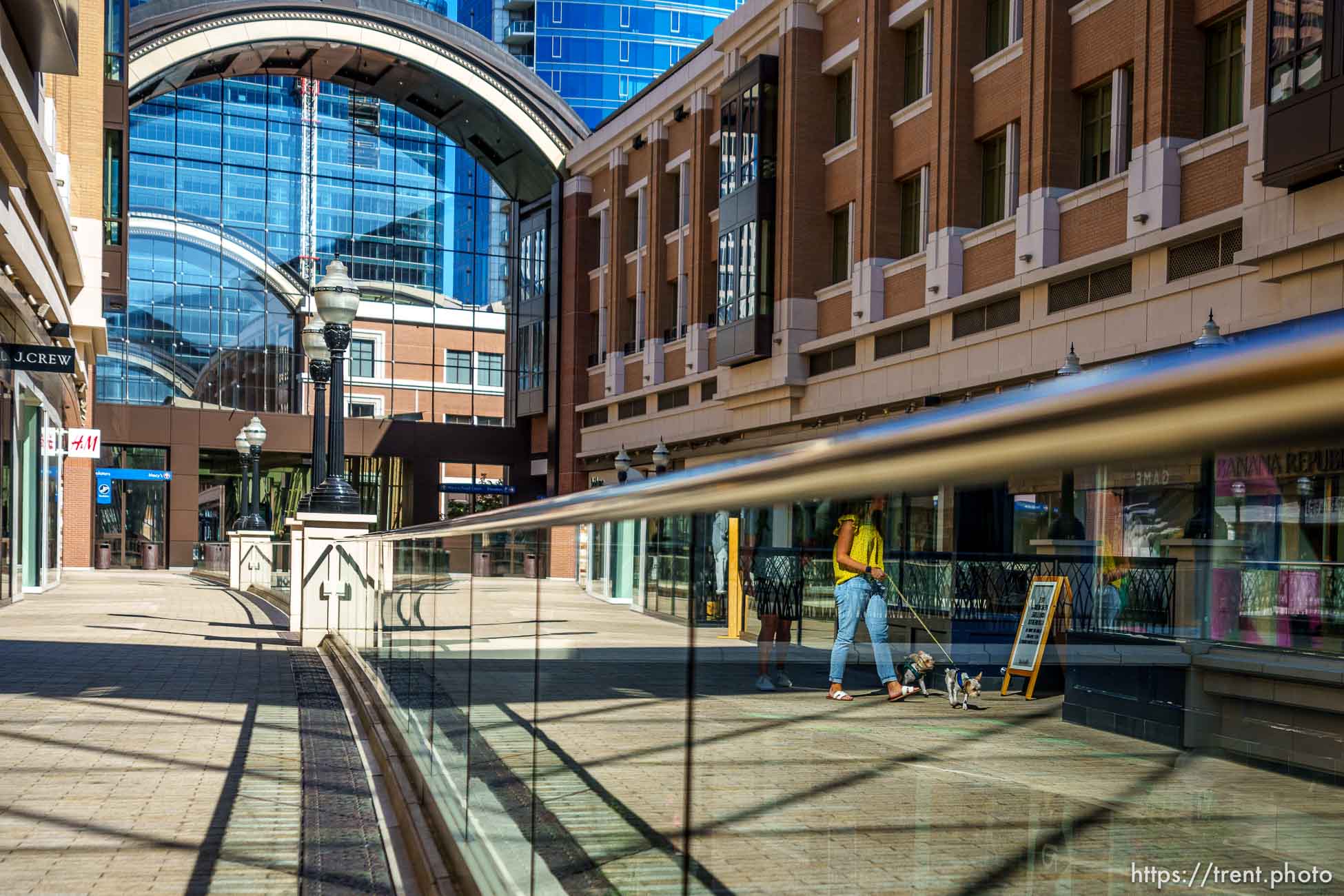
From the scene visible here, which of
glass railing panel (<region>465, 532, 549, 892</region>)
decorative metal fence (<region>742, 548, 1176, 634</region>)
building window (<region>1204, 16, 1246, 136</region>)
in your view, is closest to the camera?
decorative metal fence (<region>742, 548, 1176, 634</region>)

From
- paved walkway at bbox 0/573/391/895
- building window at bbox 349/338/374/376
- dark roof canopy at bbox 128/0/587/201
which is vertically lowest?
paved walkway at bbox 0/573/391/895

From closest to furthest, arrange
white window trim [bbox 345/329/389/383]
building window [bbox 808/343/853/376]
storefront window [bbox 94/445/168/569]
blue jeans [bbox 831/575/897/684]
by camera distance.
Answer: blue jeans [bbox 831/575/897/684]
building window [bbox 808/343/853/376]
storefront window [bbox 94/445/168/569]
white window trim [bbox 345/329/389/383]

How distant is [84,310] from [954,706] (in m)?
36.4

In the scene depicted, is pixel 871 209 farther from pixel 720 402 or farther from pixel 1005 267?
pixel 720 402

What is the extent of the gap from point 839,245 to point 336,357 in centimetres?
1809

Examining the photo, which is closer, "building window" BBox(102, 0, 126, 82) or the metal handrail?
the metal handrail

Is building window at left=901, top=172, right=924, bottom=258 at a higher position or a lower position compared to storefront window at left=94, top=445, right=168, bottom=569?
higher

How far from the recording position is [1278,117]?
18578 mm

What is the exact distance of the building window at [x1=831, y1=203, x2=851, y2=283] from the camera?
3238 cm

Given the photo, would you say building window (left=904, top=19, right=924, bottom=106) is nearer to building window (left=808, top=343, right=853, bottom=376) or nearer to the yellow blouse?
building window (left=808, top=343, right=853, bottom=376)

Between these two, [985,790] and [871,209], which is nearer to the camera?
[985,790]

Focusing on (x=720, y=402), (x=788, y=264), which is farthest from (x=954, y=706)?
(x=720, y=402)

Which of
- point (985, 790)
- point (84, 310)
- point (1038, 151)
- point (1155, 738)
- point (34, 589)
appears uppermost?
point (1038, 151)

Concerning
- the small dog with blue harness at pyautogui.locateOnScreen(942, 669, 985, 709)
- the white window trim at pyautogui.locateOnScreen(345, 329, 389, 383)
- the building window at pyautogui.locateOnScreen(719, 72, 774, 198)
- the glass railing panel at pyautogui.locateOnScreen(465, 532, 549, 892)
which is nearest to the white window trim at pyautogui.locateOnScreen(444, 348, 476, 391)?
the white window trim at pyautogui.locateOnScreen(345, 329, 389, 383)
